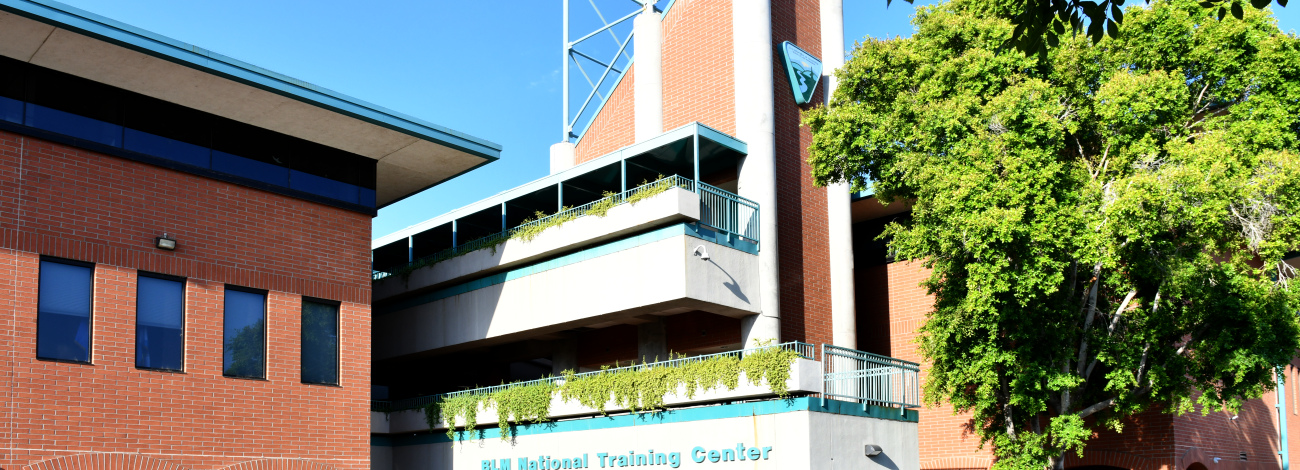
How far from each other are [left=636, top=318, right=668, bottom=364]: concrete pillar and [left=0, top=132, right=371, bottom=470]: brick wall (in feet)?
28.4

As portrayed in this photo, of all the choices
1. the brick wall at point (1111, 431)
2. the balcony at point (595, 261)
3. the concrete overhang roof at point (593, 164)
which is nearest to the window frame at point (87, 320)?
the concrete overhang roof at point (593, 164)

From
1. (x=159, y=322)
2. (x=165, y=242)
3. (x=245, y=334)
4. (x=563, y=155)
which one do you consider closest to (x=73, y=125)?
(x=165, y=242)

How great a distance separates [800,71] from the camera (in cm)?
2895

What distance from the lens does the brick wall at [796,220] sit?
27609 mm

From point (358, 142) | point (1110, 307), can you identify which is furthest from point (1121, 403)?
point (358, 142)

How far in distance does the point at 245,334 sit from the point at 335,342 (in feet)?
6.37

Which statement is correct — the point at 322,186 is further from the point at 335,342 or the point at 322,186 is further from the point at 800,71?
the point at 800,71

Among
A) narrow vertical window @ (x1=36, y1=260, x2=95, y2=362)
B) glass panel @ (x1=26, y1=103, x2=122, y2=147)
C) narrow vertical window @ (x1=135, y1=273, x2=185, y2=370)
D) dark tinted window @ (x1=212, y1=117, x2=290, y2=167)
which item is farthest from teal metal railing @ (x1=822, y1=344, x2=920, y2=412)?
glass panel @ (x1=26, y1=103, x2=122, y2=147)

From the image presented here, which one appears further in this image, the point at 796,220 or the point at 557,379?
the point at 796,220

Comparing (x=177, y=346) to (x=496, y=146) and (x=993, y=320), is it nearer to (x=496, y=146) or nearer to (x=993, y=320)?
(x=496, y=146)

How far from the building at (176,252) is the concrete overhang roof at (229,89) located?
4cm

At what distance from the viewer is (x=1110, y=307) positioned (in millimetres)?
22594

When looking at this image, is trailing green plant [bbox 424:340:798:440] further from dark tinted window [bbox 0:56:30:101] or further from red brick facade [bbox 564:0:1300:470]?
dark tinted window [bbox 0:56:30:101]

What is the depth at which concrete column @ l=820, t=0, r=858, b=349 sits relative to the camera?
2877 cm
